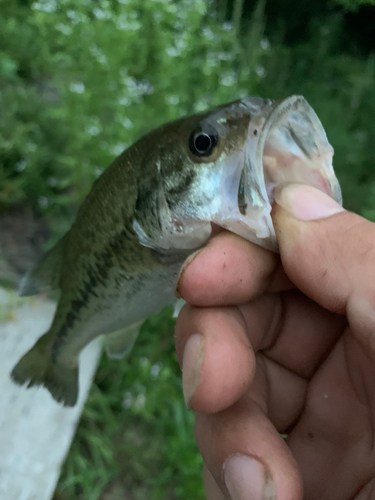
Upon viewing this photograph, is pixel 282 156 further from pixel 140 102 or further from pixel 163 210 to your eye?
pixel 140 102

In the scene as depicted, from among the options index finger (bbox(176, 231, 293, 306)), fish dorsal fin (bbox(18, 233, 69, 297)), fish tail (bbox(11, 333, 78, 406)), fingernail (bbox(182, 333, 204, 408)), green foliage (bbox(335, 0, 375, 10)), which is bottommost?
fish tail (bbox(11, 333, 78, 406))

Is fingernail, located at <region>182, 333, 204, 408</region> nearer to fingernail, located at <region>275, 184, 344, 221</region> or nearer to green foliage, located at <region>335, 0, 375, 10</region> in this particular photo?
fingernail, located at <region>275, 184, 344, 221</region>

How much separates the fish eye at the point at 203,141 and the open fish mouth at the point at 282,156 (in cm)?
8

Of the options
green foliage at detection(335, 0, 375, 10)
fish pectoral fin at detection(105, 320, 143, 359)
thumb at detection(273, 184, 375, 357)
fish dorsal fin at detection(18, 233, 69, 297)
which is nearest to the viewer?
thumb at detection(273, 184, 375, 357)

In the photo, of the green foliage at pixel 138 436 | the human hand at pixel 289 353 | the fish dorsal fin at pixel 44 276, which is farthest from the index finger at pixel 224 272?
the green foliage at pixel 138 436

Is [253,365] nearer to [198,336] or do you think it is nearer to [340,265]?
[198,336]

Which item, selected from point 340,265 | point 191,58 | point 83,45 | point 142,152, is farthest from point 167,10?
point 340,265

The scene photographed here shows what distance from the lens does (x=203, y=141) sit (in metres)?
0.77

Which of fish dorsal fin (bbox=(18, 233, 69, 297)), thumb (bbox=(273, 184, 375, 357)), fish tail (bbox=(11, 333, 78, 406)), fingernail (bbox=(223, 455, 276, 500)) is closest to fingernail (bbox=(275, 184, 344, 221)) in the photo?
thumb (bbox=(273, 184, 375, 357))

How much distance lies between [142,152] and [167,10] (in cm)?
243

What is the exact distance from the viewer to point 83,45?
237 cm

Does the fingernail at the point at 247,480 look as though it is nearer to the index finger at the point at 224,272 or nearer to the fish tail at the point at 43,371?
the index finger at the point at 224,272

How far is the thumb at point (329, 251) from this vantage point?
62cm

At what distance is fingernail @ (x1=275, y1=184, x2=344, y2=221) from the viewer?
68 cm
